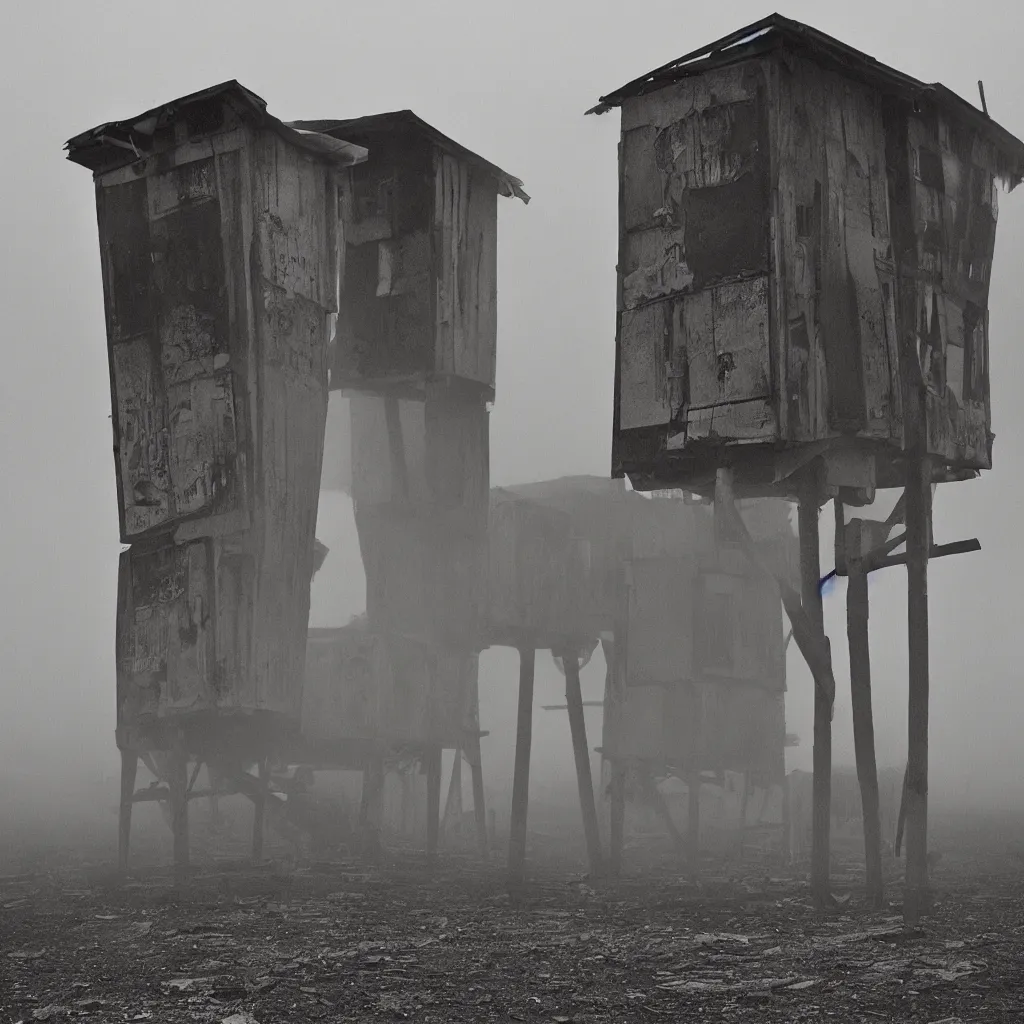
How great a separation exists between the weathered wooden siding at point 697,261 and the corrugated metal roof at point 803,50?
0.15 m

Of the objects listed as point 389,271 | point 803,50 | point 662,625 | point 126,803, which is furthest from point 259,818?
point 803,50

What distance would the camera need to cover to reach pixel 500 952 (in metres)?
10.9

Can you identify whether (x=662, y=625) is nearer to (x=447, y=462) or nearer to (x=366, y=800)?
(x=366, y=800)

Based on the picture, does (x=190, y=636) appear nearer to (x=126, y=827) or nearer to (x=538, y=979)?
(x=126, y=827)

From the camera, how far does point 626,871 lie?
20641 mm

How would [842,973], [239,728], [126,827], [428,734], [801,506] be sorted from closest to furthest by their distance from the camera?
[842,973]
[801,506]
[239,728]
[126,827]
[428,734]

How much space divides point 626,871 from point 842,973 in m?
11.3

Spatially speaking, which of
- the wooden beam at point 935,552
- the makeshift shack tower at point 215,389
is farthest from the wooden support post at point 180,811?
the wooden beam at point 935,552

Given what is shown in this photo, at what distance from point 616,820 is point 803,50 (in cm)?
1333

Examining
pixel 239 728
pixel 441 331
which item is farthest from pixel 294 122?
pixel 239 728

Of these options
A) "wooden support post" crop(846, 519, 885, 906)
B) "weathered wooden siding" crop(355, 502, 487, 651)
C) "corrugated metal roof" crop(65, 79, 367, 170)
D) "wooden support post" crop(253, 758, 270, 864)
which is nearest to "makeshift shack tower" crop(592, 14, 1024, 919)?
"wooden support post" crop(846, 519, 885, 906)

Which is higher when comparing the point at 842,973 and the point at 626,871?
the point at 842,973

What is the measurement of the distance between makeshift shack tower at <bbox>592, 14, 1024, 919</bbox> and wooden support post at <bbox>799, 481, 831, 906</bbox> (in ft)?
0.07

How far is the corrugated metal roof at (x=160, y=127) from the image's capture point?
1588 centimetres
